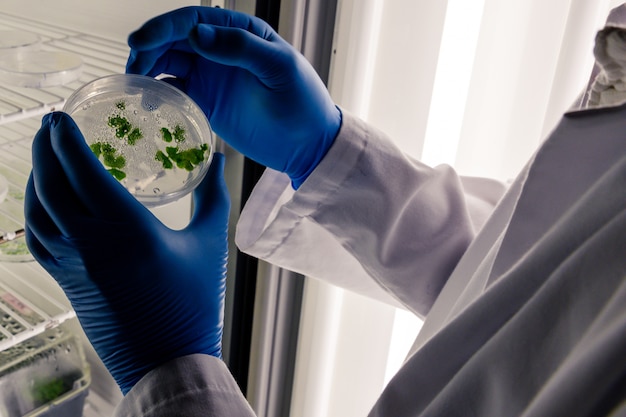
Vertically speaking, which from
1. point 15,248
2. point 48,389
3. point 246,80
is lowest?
point 48,389

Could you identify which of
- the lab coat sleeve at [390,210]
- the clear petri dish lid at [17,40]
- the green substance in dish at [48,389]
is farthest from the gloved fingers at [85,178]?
the green substance in dish at [48,389]

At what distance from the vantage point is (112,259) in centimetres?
75

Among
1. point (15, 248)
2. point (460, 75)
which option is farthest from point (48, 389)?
point (460, 75)

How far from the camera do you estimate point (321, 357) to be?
4.62 ft

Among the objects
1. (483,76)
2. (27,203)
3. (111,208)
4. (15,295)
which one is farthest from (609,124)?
(15,295)

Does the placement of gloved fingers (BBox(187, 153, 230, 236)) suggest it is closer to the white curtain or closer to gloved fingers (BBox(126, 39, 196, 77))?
gloved fingers (BBox(126, 39, 196, 77))

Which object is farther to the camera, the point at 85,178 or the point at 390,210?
the point at 390,210

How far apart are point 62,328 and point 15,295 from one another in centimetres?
15

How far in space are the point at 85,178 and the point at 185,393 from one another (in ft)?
0.93

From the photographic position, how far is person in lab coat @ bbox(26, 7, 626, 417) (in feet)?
1.82

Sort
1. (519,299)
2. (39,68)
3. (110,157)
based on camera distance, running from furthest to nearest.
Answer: (39,68)
(110,157)
(519,299)

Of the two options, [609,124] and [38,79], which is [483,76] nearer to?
[609,124]

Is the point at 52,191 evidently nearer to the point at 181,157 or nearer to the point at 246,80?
the point at 181,157

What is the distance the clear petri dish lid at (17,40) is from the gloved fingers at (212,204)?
2.13 feet
